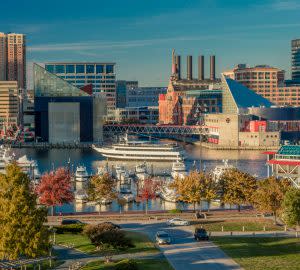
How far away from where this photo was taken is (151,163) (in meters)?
92.2

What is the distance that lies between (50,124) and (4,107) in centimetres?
4196

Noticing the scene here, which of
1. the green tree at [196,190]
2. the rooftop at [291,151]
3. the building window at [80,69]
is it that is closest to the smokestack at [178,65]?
the building window at [80,69]

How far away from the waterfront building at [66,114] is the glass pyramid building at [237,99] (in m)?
22.4

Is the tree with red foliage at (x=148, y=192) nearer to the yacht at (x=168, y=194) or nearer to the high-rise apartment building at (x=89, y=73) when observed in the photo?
the yacht at (x=168, y=194)

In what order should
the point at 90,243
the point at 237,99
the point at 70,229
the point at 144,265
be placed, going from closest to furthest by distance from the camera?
the point at 144,265
the point at 90,243
the point at 70,229
the point at 237,99

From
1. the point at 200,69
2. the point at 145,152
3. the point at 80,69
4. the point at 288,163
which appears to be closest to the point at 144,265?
the point at 288,163

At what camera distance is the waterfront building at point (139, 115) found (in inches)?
6715

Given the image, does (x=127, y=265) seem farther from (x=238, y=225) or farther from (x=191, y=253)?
(x=238, y=225)

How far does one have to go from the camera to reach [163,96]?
6649 inches

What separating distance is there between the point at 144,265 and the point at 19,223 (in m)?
5.25

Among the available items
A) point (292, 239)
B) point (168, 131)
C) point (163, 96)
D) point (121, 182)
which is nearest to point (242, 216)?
point (292, 239)

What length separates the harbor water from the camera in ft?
187

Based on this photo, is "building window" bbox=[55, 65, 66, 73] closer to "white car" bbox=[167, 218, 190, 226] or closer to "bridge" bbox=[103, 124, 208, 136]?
"bridge" bbox=[103, 124, 208, 136]

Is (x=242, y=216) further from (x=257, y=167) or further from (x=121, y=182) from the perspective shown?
(x=257, y=167)
